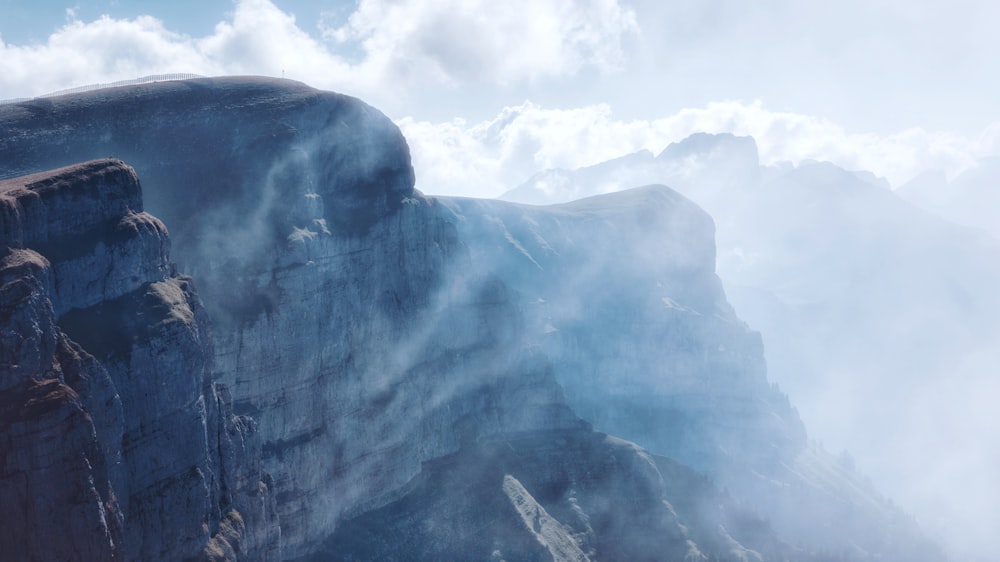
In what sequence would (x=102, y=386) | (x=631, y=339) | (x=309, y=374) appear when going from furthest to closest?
1. (x=631, y=339)
2. (x=309, y=374)
3. (x=102, y=386)

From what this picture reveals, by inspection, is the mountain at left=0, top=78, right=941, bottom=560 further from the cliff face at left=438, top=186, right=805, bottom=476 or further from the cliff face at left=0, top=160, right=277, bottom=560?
the cliff face at left=438, top=186, right=805, bottom=476

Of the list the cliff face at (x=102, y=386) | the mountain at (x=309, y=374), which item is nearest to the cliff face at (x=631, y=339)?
the mountain at (x=309, y=374)

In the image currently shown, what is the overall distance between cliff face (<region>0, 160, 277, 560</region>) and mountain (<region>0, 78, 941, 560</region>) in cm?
17

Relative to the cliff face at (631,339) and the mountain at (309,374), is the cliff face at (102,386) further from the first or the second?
the cliff face at (631,339)

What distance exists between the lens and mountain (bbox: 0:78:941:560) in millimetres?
54531

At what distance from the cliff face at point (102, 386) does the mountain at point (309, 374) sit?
0.57ft

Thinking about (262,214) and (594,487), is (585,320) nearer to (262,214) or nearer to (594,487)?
(594,487)

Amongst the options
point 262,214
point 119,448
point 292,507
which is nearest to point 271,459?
point 292,507

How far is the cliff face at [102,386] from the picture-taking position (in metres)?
47.4

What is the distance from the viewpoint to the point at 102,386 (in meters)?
53.7

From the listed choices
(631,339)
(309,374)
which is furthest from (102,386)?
(631,339)

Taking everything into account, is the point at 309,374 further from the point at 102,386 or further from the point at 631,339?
the point at 631,339

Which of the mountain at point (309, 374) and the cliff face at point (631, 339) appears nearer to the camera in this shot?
the mountain at point (309, 374)

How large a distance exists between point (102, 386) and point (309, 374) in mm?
45427
